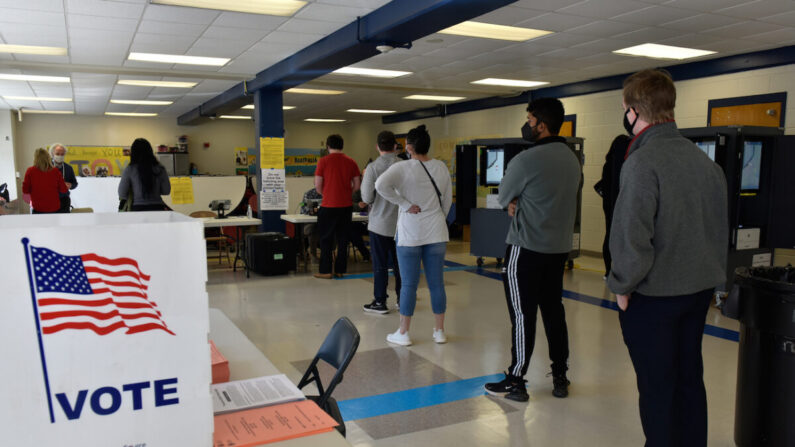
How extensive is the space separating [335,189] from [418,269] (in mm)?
2611

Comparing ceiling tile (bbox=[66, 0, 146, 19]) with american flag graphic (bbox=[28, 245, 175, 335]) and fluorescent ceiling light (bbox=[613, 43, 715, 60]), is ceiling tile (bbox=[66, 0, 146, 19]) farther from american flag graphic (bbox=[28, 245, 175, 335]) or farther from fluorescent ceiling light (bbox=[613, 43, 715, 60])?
fluorescent ceiling light (bbox=[613, 43, 715, 60])

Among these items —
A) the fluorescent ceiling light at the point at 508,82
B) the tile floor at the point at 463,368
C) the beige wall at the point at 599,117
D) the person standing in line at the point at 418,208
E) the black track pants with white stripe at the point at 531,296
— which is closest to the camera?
the tile floor at the point at 463,368

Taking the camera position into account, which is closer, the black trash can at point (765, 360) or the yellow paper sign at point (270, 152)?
the black trash can at point (765, 360)

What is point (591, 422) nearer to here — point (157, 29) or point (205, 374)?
point (205, 374)

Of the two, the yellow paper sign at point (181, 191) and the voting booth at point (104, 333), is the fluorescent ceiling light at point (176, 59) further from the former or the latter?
the voting booth at point (104, 333)

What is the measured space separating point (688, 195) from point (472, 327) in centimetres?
308

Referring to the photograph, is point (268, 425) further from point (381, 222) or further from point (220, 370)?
point (381, 222)

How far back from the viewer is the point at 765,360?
7.86 feet

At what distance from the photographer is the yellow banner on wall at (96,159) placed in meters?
14.1

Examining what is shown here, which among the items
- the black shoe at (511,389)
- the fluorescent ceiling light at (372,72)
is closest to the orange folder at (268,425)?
the black shoe at (511,389)

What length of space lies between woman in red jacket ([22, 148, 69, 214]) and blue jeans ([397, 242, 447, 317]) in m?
4.63

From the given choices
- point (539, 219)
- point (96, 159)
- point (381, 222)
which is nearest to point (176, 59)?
point (381, 222)

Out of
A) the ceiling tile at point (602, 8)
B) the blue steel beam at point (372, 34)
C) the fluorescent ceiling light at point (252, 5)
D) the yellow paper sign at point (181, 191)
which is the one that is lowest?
the yellow paper sign at point (181, 191)

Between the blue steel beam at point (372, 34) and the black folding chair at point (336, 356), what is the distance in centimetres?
271
